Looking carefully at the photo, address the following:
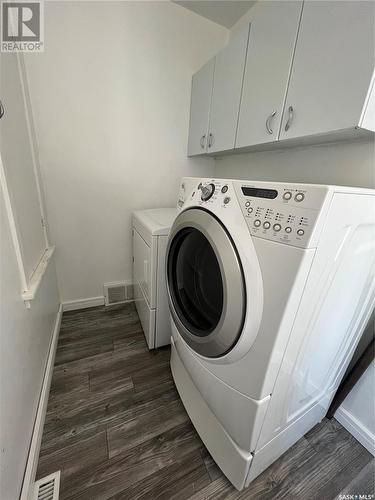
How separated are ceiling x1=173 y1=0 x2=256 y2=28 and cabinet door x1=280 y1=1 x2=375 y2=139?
0.92m

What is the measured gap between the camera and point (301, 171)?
3.89 ft

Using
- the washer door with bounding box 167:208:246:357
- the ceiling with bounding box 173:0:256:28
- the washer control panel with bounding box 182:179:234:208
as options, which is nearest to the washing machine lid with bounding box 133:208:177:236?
the washer door with bounding box 167:208:246:357

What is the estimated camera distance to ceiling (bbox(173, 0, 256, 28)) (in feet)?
4.56

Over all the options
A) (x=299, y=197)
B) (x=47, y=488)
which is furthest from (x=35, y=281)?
(x=299, y=197)

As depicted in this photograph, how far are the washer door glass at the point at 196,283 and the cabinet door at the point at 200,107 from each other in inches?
38.7

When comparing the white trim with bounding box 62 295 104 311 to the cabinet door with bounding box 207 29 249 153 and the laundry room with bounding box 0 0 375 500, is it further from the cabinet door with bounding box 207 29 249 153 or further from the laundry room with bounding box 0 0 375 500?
the cabinet door with bounding box 207 29 249 153

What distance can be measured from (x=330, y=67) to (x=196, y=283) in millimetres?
960

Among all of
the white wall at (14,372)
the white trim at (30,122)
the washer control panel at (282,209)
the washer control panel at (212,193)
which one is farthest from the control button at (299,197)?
the white trim at (30,122)

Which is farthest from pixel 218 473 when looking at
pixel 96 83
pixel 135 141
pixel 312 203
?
pixel 96 83

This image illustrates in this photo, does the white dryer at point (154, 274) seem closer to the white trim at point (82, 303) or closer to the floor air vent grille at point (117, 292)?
the floor air vent grille at point (117, 292)

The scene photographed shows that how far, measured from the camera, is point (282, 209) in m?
0.51

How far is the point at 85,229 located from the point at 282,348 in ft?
5.16

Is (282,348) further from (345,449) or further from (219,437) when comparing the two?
(345,449)

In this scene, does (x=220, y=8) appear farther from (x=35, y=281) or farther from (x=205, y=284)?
(x=35, y=281)
